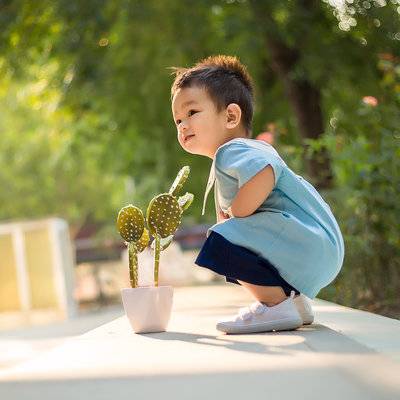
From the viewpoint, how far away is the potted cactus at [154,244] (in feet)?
11.7

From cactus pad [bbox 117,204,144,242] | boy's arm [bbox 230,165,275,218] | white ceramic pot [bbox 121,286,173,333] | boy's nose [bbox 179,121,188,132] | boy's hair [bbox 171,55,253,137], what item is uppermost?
boy's hair [bbox 171,55,253,137]

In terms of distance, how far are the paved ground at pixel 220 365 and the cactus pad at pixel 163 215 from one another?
1.23ft

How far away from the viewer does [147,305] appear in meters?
3.55

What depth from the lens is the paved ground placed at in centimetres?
218

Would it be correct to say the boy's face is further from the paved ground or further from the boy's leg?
the paved ground

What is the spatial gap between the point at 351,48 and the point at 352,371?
23.6ft

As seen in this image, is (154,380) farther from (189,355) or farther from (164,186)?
(164,186)

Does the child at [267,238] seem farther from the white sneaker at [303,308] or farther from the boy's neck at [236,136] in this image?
the boy's neck at [236,136]

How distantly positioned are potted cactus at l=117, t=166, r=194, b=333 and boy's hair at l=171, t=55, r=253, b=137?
0.97ft

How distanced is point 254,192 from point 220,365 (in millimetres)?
904

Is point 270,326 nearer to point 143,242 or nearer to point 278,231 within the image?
point 278,231

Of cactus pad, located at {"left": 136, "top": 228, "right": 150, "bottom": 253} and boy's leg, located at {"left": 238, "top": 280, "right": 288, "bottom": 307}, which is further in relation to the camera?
cactus pad, located at {"left": 136, "top": 228, "right": 150, "bottom": 253}

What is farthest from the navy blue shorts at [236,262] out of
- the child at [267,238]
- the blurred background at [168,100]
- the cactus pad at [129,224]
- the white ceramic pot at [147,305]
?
the blurred background at [168,100]

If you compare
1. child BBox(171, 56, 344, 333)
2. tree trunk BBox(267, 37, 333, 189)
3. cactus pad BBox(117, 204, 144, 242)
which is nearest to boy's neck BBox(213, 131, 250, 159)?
child BBox(171, 56, 344, 333)
